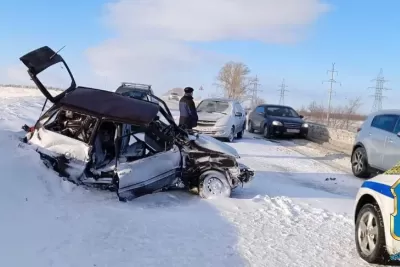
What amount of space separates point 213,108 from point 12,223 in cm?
1299

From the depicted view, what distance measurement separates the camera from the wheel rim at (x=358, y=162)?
37.0 feet

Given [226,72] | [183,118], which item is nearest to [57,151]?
[183,118]

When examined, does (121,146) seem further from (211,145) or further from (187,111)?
(187,111)

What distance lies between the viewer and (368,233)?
5.01 m

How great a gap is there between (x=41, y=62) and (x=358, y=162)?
8023 mm

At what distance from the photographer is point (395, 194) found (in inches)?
179

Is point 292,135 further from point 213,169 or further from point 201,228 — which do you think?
point 201,228

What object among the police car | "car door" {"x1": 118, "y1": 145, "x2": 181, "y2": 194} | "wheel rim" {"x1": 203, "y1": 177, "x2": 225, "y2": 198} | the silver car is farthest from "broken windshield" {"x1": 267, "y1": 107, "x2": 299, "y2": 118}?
the police car

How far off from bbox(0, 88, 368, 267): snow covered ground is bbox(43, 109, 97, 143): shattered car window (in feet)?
2.08

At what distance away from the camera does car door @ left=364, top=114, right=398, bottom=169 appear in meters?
10.3

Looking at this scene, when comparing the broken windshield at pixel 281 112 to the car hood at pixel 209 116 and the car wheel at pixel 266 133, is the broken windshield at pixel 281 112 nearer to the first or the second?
the car wheel at pixel 266 133

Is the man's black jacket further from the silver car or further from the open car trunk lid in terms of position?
the open car trunk lid

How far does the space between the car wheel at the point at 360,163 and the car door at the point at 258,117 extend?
952 centimetres

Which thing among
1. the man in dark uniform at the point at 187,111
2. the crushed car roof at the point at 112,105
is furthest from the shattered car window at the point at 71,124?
the man in dark uniform at the point at 187,111
